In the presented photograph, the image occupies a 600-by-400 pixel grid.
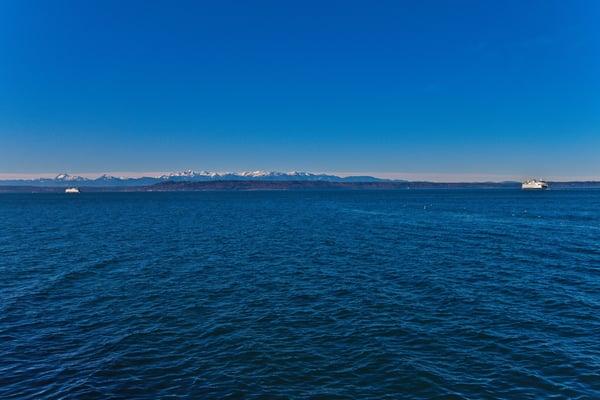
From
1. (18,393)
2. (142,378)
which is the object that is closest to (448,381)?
(142,378)

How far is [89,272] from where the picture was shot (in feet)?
139

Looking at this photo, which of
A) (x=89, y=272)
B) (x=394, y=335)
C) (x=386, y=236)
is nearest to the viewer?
(x=394, y=335)

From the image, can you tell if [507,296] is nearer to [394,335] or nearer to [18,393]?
[394,335]

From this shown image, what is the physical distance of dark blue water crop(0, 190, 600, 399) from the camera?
19.3m

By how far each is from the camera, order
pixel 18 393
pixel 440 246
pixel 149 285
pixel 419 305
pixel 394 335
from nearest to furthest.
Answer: pixel 18 393 < pixel 394 335 < pixel 419 305 < pixel 149 285 < pixel 440 246

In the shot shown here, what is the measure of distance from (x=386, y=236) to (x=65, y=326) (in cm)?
5252

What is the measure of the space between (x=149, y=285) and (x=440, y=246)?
3904cm

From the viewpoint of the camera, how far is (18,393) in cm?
1825

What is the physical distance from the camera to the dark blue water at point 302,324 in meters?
19.3

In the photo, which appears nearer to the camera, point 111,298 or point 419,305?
point 419,305

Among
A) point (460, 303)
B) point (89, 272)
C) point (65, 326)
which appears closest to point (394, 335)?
point (460, 303)

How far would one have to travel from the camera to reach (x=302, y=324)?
88.3 ft

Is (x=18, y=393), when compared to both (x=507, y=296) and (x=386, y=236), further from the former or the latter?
(x=386, y=236)

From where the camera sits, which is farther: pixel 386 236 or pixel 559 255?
pixel 386 236
